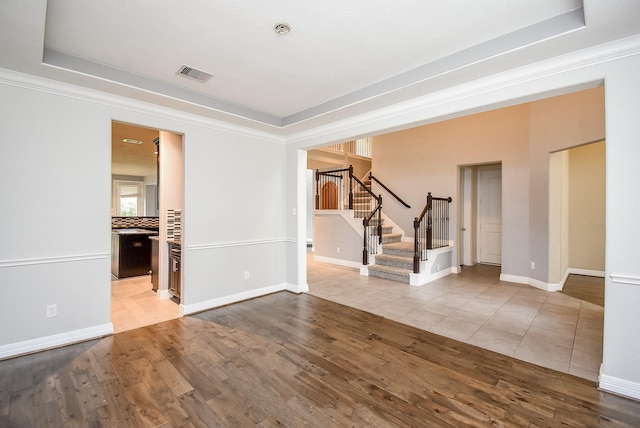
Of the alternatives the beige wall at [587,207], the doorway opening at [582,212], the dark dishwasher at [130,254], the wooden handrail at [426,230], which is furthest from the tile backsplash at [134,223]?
the beige wall at [587,207]

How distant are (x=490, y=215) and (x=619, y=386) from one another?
5229 millimetres

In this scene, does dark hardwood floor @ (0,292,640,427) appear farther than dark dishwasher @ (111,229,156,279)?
No

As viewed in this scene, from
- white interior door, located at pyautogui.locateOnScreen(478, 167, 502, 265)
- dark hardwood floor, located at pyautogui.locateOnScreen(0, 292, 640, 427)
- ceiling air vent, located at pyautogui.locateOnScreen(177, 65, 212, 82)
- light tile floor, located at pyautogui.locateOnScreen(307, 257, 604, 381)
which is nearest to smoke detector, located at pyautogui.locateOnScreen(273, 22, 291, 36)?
ceiling air vent, located at pyautogui.locateOnScreen(177, 65, 212, 82)

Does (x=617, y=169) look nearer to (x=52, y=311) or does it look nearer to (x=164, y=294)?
(x=52, y=311)

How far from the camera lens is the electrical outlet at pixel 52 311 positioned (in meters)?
2.86

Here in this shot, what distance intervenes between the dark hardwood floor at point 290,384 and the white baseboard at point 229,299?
55 cm

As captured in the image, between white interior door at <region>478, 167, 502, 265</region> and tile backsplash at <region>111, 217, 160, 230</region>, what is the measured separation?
767 cm

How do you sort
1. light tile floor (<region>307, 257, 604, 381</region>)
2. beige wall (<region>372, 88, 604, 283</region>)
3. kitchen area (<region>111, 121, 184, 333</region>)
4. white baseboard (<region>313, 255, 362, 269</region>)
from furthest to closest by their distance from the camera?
white baseboard (<region>313, 255, 362, 269</region>) → beige wall (<region>372, 88, 604, 283</region>) → kitchen area (<region>111, 121, 184, 333</region>) → light tile floor (<region>307, 257, 604, 381</region>)

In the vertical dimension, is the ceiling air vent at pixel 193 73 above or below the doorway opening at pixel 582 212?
above

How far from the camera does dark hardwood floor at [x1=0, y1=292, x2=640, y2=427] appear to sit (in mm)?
1934

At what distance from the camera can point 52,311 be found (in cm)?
288

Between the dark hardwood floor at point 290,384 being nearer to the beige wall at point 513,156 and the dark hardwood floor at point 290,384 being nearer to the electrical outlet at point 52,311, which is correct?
the electrical outlet at point 52,311

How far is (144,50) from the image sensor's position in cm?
257

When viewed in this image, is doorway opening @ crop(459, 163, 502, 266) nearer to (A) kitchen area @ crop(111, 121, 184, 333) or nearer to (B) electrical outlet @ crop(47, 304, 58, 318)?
(A) kitchen area @ crop(111, 121, 184, 333)
